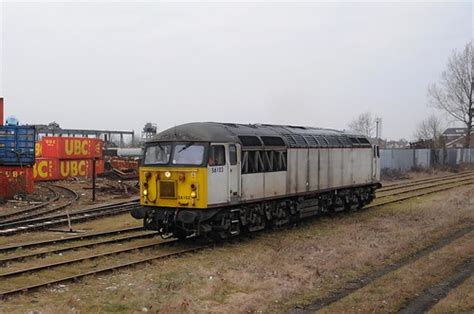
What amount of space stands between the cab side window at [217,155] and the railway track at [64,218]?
18.4 ft

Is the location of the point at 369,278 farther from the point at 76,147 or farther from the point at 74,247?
the point at 76,147

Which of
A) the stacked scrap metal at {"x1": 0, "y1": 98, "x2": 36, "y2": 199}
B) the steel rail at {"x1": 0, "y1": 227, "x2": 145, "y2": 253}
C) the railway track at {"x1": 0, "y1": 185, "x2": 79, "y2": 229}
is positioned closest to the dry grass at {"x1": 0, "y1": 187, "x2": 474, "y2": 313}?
the steel rail at {"x1": 0, "y1": 227, "x2": 145, "y2": 253}

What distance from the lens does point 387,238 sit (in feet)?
48.2

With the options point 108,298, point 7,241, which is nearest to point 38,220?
point 7,241

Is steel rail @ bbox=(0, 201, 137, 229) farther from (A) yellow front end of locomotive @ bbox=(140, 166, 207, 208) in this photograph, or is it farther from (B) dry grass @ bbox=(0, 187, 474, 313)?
(B) dry grass @ bbox=(0, 187, 474, 313)

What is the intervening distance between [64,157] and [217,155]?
75.9 feet

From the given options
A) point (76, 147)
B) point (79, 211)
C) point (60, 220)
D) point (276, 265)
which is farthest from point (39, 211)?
point (76, 147)

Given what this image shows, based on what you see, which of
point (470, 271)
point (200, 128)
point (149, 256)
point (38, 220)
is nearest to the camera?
point (470, 271)

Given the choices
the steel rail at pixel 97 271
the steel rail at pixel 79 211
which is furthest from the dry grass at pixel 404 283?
the steel rail at pixel 79 211

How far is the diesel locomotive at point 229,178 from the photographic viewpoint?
1297cm

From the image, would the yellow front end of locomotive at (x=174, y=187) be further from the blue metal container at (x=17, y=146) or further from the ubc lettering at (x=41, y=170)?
the ubc lettering at (x=41, y=170)

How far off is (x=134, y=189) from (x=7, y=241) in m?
15.7

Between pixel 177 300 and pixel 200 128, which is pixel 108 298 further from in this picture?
pixel 200 128

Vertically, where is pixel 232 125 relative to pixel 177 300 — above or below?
above
